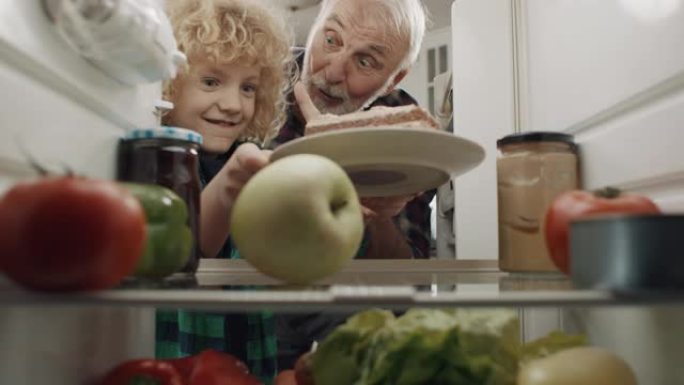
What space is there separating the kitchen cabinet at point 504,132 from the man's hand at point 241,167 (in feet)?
0.38

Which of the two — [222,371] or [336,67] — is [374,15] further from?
[222,371]

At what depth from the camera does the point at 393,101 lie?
1726 mm

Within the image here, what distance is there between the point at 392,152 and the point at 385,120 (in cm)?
11

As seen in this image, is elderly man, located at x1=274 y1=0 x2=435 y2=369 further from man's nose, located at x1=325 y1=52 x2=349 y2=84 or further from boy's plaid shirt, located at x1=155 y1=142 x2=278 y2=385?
boy's plaid shirt, located at x1=155 y1=142 x2=278 y2=385

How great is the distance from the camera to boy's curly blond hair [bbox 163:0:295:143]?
122 cm

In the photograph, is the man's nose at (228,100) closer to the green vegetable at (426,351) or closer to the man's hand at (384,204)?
the man's hand at (384,204)

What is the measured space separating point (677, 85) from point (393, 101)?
1080 millimetres

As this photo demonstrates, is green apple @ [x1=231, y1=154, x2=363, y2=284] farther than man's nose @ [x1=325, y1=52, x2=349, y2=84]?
No

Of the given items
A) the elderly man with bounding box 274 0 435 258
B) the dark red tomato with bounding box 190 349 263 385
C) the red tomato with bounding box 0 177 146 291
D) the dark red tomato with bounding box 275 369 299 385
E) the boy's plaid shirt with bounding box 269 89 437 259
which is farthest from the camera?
the boy's plaid shirt with bounding box 269 89 437 259

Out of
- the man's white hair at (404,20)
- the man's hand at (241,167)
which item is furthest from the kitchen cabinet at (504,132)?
the man's white hair at (404,20)

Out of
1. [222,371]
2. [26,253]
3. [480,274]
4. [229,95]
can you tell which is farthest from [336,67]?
[26,253]

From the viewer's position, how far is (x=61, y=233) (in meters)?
0.45

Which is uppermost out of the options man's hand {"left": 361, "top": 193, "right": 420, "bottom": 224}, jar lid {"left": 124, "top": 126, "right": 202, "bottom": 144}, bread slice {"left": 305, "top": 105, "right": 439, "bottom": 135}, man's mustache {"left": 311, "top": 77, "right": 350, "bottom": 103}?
man's mustache {"left": 311, "top": 77, "right": 350, "bottom": 103}

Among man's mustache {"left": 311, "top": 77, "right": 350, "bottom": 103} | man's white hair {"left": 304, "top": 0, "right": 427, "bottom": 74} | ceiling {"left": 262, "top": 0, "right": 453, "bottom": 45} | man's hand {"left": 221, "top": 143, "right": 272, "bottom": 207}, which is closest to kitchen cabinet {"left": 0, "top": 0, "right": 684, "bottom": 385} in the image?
man's hand {"left": 221, "top": 143, "right": 272, "bottom": 207}
